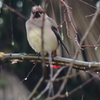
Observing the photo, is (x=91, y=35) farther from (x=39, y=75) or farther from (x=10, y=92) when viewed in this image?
(x=39, y=75)

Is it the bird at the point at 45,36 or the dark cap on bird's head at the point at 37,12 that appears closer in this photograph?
the bird at the point at 45,36

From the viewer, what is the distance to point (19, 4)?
5000mm

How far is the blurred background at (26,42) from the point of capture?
3.66m

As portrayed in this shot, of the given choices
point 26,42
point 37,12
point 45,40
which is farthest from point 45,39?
point 26,42

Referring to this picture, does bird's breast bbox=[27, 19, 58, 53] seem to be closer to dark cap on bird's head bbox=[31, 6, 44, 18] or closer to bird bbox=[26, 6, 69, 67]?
bird bbox=[26, 6, 69, 67]

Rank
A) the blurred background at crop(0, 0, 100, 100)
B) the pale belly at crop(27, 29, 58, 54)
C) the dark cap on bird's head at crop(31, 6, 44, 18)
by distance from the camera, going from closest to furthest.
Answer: the pale belly at crop(27, 29, 58, 54) → the dark cap on bird's head at crop(31, 6, 44, 18) → the blurred background at crop(0, 0, 100, 100)

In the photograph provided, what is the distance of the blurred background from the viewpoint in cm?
366

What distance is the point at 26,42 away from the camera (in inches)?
204

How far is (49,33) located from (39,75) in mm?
2579

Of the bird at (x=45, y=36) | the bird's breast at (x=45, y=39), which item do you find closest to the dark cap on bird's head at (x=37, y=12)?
the bird at (x=45, y=36)

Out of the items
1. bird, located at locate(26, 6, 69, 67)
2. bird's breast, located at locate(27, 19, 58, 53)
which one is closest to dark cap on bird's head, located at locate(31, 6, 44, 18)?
bird, located at locate(26, 6, 69, 67)

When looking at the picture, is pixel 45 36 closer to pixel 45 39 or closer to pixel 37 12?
pixel 45 39

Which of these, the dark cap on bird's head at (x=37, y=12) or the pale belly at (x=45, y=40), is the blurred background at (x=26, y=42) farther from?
the pale belly at (x=45, y=40)

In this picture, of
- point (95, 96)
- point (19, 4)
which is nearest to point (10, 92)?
point (19, 4)
